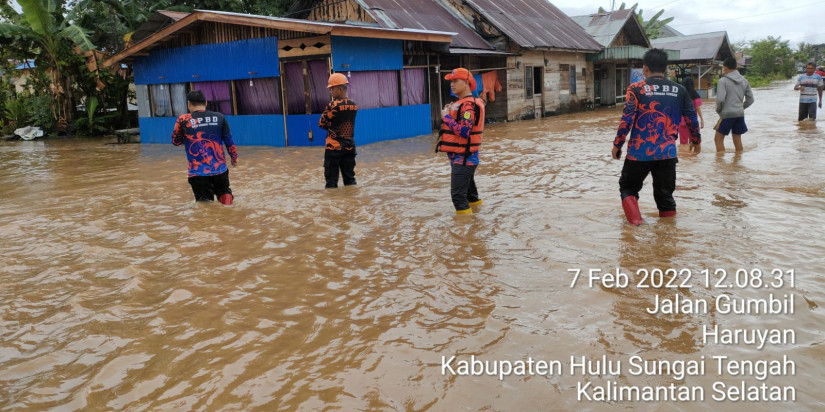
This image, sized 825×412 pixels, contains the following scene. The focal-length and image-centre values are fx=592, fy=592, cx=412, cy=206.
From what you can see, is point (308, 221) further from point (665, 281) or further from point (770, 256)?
point (770, 256)

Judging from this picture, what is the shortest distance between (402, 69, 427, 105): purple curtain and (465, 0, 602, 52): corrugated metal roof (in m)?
5.06

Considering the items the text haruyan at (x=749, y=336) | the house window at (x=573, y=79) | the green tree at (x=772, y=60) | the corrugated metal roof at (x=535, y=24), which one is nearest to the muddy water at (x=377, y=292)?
the text haruyan at (x=749, y=336)

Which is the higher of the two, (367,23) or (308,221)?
(367,23)

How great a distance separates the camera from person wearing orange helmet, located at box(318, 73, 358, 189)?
27.0ft

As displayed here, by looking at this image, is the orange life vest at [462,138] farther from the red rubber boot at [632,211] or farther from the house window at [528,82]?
the house window at [528,82]

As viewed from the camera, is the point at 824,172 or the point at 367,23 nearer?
the point at 824,172

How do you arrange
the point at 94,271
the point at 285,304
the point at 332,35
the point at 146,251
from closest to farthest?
the point at 285,304 < the point at 94,271 < the point at 146,251 < the point at 332,35

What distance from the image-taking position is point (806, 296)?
398cm

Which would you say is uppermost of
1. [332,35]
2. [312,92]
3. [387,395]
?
[332,35]

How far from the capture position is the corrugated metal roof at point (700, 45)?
32469 millimetres

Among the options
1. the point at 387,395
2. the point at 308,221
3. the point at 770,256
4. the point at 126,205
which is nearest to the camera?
the point at 387,395

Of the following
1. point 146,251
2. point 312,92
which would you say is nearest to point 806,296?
point 146,251

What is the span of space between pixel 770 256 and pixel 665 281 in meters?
1.16

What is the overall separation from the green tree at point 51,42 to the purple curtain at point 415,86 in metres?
10.2
